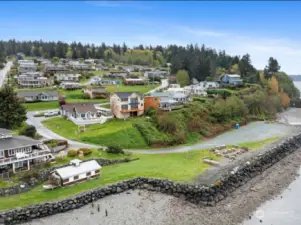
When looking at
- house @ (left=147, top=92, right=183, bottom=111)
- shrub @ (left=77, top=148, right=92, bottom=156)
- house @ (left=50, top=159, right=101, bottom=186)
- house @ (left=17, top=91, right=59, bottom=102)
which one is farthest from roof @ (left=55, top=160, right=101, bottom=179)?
house @ (left=17, top=91, right=59, bottom=102)

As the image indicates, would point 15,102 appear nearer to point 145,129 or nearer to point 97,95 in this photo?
point 145,129

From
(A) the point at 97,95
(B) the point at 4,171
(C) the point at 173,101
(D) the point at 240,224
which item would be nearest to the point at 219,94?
(C) the point at 173,101

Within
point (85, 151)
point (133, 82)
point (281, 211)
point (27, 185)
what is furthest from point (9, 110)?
point (133, 82)

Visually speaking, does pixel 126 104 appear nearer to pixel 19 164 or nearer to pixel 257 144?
pixel 19 164

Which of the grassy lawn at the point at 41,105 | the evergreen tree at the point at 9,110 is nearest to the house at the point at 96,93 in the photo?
the grassy lawn at the point at 41,105

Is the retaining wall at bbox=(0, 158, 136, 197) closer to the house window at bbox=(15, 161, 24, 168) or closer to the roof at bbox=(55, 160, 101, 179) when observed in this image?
the roof at bbox=(55, 160, 101, 179)

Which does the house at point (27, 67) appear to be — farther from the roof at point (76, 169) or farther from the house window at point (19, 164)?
the roof at point (76, 169)

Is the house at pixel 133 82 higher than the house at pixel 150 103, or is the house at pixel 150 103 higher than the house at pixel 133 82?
the house at pixel 133 82

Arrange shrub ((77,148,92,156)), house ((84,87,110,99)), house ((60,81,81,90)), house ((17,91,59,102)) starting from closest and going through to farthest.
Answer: shrub ((77,148,92,156)), house ((17,91,59,102)), house ((84,87,110,99)), house ((60,81,81,90))
